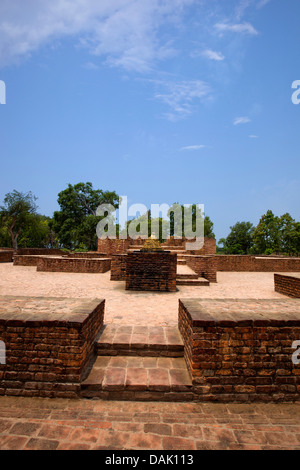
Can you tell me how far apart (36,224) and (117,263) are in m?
22.0

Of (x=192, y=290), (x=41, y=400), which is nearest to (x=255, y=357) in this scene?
(x=41, y=400)

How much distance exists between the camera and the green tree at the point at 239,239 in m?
36.2

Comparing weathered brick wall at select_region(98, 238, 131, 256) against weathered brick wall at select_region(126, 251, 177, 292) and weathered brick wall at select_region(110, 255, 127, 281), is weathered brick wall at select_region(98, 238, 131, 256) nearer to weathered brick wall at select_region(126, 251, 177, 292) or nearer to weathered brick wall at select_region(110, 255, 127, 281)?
weathered brick wall at select_region(110, 255, 127, 281)

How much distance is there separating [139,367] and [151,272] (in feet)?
13.3

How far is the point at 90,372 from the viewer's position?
2.68m

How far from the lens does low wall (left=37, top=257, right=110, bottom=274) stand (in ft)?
36.0

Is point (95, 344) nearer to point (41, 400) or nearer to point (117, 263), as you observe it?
point (41, 400)

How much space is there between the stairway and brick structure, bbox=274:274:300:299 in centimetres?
420

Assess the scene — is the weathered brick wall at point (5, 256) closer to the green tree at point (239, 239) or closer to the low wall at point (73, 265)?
the low wall at point (73, 265)

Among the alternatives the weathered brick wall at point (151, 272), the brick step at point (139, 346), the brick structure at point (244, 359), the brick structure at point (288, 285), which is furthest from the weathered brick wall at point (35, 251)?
the brick structure at point (244, 359)

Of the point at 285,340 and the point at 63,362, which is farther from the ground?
the point at 285,340

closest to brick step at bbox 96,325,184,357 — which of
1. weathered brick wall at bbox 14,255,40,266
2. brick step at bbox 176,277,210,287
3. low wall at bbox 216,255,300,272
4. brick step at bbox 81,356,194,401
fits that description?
brick step at bbox 81,356,194,401

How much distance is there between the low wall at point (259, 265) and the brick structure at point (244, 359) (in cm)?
1197

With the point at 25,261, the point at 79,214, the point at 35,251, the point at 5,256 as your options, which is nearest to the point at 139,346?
the point at 25,261
